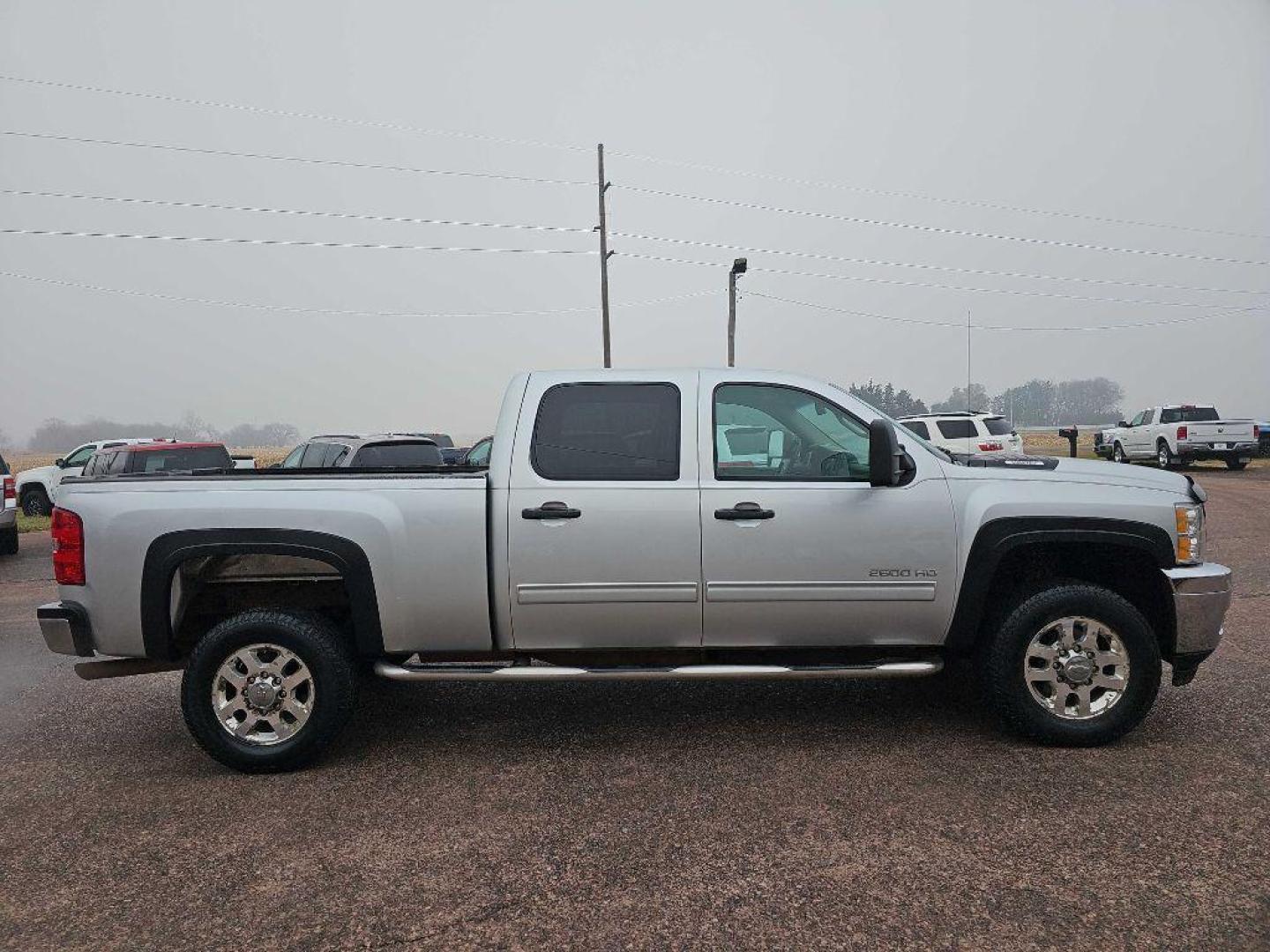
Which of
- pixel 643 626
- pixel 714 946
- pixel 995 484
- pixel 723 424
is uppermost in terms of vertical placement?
pixel 723 424

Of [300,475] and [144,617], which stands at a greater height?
[300,475]

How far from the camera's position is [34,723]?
5207 mm

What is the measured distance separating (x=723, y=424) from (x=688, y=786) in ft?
5.72

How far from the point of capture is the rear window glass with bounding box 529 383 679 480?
446 cm

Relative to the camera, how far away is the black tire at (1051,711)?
4.36m

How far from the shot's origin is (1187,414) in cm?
2803

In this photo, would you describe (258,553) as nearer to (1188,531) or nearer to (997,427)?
(1188,531)

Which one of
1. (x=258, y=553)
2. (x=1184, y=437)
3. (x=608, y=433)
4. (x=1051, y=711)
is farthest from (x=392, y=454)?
(x=1184, y=437)

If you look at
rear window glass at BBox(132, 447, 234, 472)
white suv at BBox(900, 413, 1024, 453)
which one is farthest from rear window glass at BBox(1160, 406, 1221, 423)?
rear window glass at BBox(132, 447, 234, 472)

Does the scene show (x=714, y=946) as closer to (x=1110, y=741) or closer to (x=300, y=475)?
(x=1110, y=741)

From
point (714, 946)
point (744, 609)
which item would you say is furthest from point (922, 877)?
point (744, 609)

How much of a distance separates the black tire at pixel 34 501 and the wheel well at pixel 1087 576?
71.3 feet

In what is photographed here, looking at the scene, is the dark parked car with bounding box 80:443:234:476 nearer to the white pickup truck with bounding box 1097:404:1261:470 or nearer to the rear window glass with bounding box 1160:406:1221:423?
the white pickup truck with bounding box 1097:404:1261:470

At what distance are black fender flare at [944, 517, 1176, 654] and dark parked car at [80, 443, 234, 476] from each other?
12.9 meters
